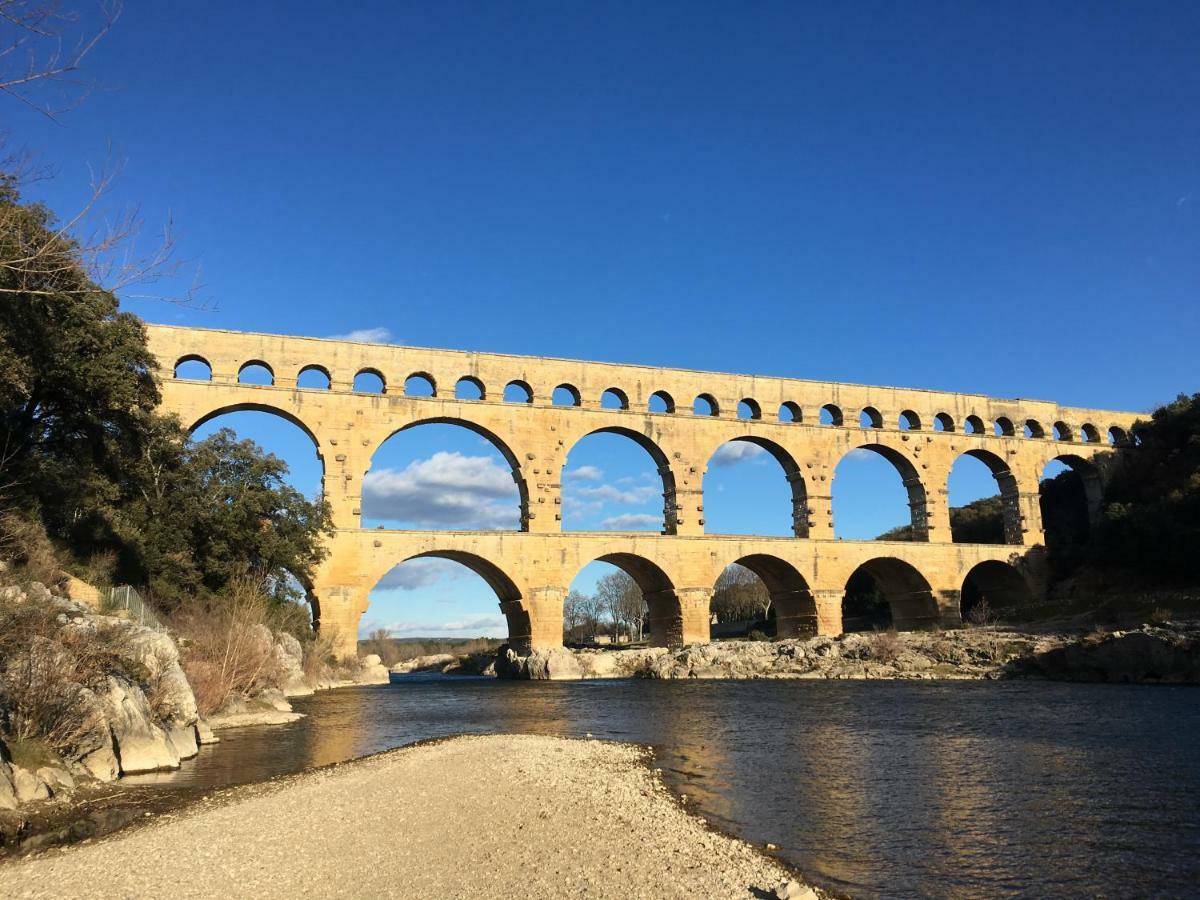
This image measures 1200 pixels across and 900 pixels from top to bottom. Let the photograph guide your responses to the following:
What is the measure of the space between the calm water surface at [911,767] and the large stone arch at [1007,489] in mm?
18152

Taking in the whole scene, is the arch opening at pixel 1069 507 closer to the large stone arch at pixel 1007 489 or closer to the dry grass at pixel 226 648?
the large stone arch at pixel 1007 489

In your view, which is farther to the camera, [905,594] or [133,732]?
[905,594]

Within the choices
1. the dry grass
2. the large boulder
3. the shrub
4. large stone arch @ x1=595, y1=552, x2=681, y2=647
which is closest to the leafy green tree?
the shrub

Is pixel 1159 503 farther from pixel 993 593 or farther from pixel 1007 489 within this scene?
pixel 993 593

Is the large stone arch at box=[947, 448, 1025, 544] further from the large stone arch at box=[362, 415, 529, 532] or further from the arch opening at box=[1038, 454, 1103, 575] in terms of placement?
the large stone arch at box=[362, 415, 529, 532]

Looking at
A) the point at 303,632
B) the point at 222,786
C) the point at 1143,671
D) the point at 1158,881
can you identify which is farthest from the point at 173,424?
the point at 1143,671

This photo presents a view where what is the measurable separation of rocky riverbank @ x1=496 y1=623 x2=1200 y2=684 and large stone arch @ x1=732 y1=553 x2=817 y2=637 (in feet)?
8.86

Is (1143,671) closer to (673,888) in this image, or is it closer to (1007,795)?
(1007,795)

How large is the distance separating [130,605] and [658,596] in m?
21.4

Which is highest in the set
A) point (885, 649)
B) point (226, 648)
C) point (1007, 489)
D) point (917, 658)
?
point (1007, 489)

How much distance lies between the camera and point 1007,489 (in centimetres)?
3794

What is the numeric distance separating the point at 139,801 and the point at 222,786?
1.01 metres

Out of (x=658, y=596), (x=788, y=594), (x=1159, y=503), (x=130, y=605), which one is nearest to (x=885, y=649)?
(x=788, y=594)

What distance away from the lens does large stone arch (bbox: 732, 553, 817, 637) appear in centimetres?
3334
